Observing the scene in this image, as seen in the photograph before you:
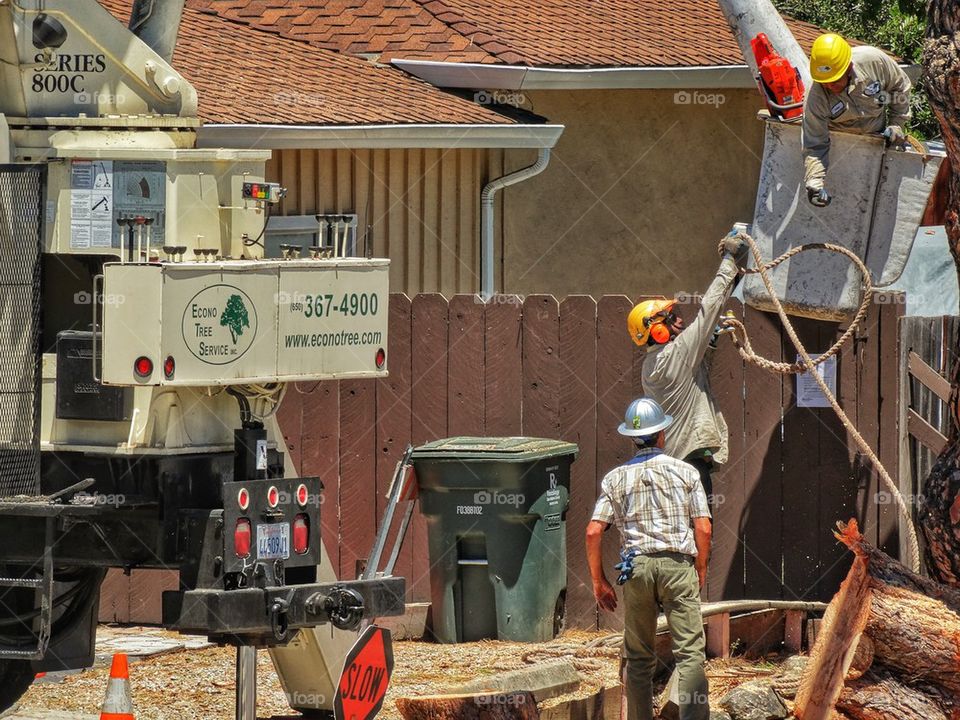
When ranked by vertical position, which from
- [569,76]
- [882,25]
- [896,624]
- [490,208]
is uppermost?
[882,25]

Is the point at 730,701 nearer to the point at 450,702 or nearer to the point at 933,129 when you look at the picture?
the point at 450,702

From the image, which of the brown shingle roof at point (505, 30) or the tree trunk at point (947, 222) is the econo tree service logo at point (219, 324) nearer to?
the tree trunk at point (947, 222)

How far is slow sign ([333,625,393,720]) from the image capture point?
320 inches

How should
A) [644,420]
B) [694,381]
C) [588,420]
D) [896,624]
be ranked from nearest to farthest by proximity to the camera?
[896,624], [644,420], [694,381], [588,420]

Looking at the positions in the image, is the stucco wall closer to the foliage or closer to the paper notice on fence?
the foliage

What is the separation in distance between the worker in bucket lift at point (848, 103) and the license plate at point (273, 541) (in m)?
4.16

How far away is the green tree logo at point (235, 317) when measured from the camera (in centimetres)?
792

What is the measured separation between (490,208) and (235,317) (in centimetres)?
835

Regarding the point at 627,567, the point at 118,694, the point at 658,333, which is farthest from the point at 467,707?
the point at 658,333

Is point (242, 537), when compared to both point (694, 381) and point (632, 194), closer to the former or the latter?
point (694, 381)

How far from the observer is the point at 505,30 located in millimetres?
16984

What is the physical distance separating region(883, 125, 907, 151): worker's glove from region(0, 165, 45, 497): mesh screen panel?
523cm

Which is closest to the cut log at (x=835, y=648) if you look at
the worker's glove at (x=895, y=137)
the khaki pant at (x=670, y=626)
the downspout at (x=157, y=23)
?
the khaki pant at (x=670, y=626)

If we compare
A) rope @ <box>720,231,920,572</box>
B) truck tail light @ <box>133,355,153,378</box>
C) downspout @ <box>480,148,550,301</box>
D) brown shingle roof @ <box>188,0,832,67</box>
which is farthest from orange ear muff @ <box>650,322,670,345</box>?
brown shingle roof @ <box>188,0,832,67</box>
